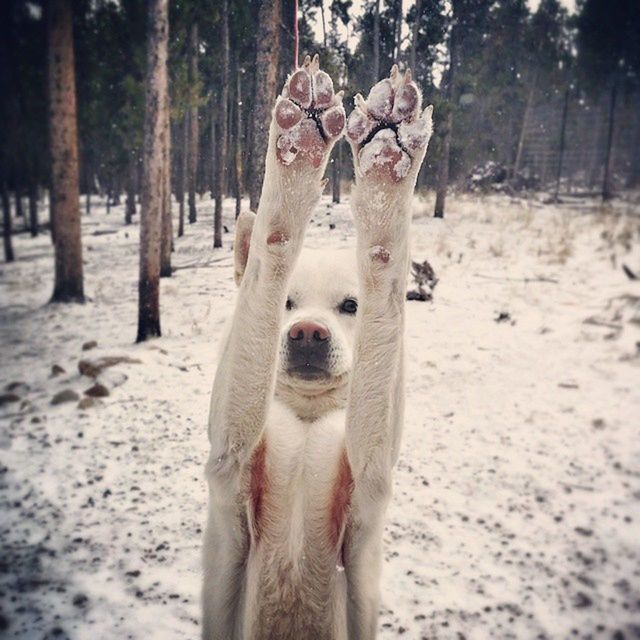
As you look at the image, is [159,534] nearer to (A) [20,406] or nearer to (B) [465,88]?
(A) [20,406]

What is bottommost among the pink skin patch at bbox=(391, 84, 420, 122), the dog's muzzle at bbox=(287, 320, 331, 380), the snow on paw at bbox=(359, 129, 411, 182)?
the dog's muzzle at bbox=(287, 320, 331, 380)

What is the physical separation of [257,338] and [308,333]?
0.37 meters

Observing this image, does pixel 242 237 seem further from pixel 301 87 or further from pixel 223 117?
pixel 223 117

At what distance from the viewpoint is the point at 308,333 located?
189 centimetres

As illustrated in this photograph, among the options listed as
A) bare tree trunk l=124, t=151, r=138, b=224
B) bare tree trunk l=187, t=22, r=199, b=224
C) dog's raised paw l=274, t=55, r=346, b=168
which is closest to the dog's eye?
dog's raised paw l=274, t=55, r=346, b=168

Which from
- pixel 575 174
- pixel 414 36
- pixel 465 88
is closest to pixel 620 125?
pixel 575 174

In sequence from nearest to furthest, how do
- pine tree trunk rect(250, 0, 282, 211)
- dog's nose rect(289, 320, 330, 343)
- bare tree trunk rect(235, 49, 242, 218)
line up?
dog's nose rect(289, 320, 330, 343)
pine tree trunk rect(250, 0, 282, 211)
bare tree trunk rect(235, 49, 242, 218)

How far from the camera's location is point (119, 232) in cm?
1631

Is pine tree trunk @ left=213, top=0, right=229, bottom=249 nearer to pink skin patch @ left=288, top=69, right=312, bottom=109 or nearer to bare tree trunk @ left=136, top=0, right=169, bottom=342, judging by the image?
bare tree trunk @ left=136, top=0, right=169, bottom=342

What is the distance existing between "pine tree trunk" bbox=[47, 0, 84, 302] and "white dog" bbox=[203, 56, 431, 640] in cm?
689

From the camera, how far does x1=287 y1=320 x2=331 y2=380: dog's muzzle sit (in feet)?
6.22

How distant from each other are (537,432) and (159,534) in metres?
3.34

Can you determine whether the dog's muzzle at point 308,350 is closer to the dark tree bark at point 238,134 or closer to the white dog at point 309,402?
the white dog at point 309,402

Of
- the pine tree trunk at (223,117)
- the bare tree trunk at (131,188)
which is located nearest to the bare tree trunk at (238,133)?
the pine tree trunk at (223,117)
